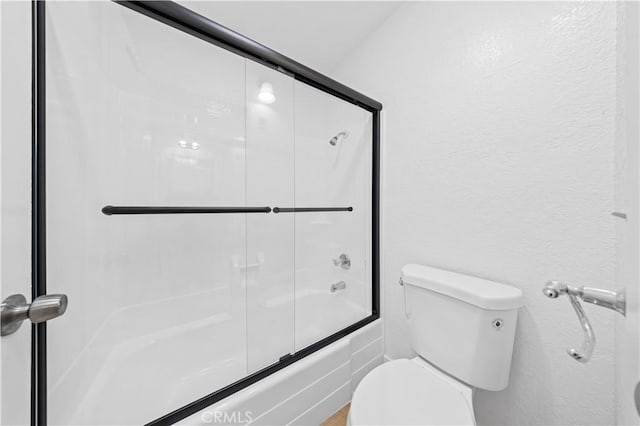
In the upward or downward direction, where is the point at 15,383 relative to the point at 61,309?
downward

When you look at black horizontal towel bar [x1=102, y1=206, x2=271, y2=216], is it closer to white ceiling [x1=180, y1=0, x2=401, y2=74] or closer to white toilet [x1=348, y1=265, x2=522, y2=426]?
white toilet [x1=348, y1=265, x2=522, y2=426]

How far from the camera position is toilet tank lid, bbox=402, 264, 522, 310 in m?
0.81

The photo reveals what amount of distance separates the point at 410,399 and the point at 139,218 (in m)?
1.45

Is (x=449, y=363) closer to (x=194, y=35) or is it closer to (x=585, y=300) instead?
(x=585, y=300)

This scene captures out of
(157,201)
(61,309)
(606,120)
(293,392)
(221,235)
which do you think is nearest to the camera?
(61,309)

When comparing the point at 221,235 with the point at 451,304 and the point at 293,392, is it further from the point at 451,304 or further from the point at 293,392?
the point at 451,304

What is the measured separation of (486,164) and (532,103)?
0.81 feet

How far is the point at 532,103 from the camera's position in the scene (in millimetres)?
864

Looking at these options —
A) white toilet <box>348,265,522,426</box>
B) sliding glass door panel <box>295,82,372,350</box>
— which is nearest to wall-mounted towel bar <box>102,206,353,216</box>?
sliding glass door panel <box>295,82,372,350</box>

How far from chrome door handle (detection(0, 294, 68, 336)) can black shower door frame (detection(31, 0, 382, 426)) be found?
165 millimetres

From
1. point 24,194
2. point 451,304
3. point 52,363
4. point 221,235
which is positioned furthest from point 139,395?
point 451,304

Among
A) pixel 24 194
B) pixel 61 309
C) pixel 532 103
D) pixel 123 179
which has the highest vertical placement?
pixel 532 103

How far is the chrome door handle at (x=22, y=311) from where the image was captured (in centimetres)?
39

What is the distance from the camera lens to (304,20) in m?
1.39
